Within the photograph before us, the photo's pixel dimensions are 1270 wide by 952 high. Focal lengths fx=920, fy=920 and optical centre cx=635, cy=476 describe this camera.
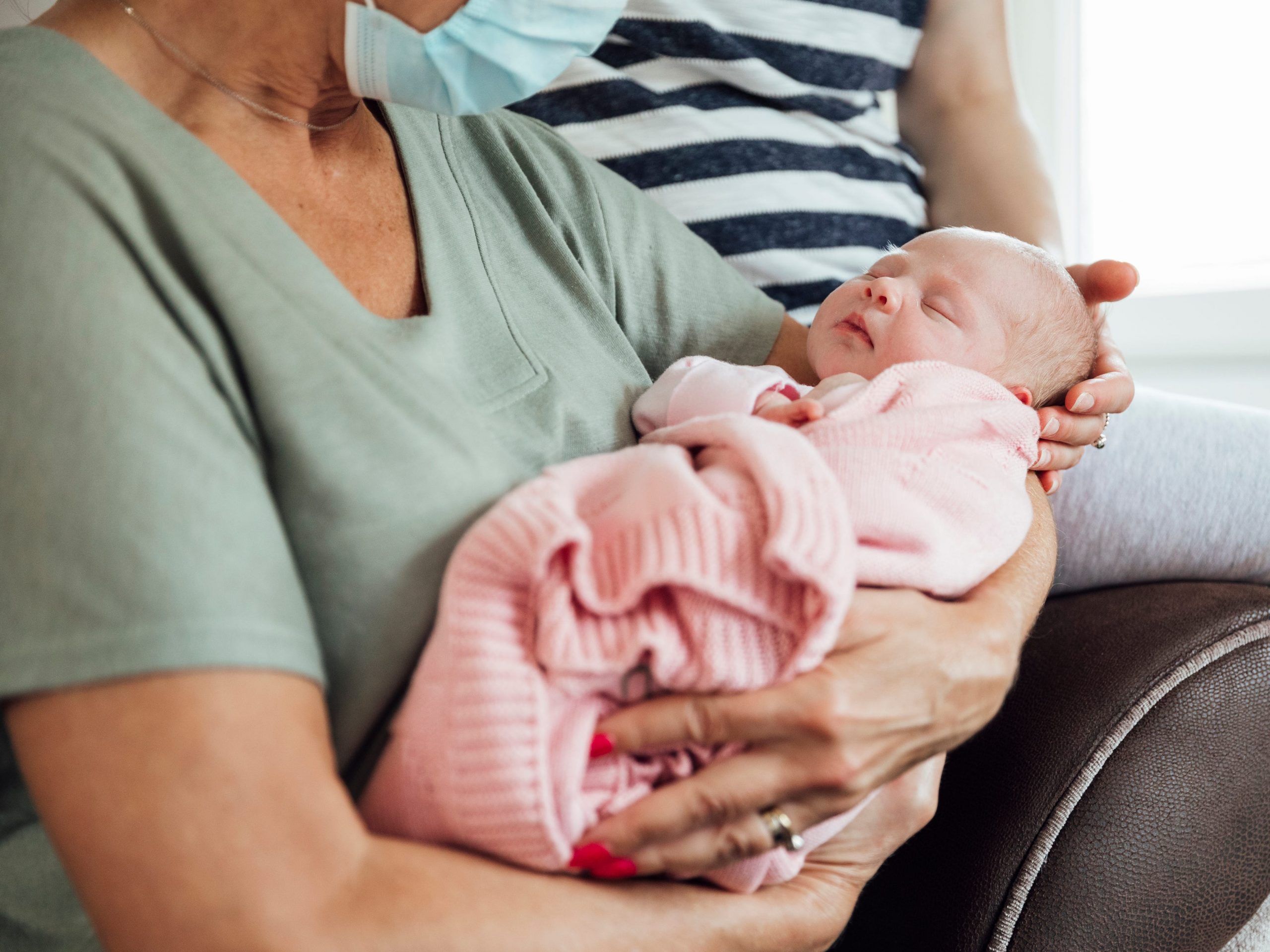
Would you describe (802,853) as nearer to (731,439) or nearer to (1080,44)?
(731,439)

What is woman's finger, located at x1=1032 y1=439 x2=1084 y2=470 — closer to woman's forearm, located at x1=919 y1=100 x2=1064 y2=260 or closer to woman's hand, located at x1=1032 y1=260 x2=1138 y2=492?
woman's hand, located at x1=1032 y1=260 x2=1138 y2=492

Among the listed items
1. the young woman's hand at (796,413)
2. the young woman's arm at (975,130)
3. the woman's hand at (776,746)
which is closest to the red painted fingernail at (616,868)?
the woman's hand at (776,746)

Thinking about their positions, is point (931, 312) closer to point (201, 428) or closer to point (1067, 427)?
point (1067, 427)

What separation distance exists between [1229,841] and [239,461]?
1.04 metres

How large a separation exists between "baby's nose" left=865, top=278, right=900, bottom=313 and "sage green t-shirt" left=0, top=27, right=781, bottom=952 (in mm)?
391

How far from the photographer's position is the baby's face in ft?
3.42

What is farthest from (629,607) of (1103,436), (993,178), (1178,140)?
(1178,140)

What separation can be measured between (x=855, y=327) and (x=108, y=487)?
825mm

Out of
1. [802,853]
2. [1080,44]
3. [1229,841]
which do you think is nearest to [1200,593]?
[1229,841]

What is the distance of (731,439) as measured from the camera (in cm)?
73

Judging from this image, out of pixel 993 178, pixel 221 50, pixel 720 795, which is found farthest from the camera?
pixel 993 178

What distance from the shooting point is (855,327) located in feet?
3.64

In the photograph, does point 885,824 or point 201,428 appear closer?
point 201,428

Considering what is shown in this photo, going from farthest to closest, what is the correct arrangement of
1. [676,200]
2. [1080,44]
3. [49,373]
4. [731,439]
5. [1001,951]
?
[1080,44]
[676,200]
[1001,951]
[731,439]
[49,373]
